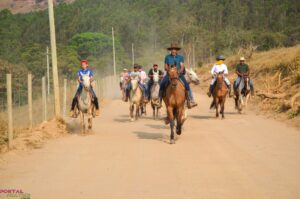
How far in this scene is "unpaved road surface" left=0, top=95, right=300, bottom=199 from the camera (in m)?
8.13

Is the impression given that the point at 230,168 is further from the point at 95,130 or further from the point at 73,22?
the point at 73,22

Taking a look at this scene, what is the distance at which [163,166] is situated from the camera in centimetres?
1017

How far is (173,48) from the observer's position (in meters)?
14.6

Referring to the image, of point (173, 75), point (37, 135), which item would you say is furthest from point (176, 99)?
point (37, 135)

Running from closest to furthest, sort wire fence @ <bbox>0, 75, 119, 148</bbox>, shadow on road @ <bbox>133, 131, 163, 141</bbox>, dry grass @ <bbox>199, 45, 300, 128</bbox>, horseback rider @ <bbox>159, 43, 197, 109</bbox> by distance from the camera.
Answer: horseback rider @ <bbox>159, 43, 197, 109</bbox> < shadow on road @ <bbox>133, 131, 163, 141</bbox> < wire fence @ <bbox>0, 75, 119, 148</bbox> < dry grass @ <bbox>199, 45, 300, 128</bbox>

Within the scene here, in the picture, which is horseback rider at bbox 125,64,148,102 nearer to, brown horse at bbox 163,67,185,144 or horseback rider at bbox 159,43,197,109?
horseback rider at bbox 159,43,197,109

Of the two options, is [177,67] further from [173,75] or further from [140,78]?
[140,78]

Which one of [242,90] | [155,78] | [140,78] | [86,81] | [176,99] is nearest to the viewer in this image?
A: [176,99]

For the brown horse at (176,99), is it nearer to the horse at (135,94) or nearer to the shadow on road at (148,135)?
the shadow on road at (148,135)

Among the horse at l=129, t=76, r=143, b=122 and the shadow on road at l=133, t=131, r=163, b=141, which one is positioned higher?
the horse at l=129, t=76, r=143, b=122

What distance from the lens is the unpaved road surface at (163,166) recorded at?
26.7 feet

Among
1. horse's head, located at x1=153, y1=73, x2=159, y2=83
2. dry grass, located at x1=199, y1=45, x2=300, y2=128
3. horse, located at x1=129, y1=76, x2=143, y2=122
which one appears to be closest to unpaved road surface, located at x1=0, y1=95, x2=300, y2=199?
dry grass, located at x1=199, y1=45, x2=300, y2=128

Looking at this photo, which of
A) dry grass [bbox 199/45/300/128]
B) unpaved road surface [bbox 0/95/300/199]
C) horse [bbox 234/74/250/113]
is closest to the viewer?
unpaved road surface [bbox 0/95/300/199]

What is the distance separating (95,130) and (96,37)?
230 feet
